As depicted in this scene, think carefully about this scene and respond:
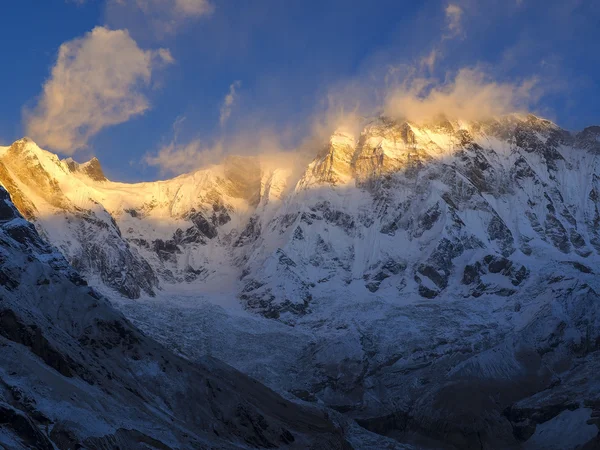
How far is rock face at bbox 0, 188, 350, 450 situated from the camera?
90.8 metres

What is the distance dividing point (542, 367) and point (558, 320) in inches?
604

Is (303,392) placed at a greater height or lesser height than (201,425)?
greater

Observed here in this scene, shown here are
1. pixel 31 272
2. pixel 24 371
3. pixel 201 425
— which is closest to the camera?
pixel 24 371

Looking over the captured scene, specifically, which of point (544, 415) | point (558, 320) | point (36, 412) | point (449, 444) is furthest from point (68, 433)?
point (558, 320)

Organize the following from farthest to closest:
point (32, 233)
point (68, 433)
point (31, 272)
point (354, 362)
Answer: point (354, 362), point (32, 233), point (31, 272), point (68, 433)

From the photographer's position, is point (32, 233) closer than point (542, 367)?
Yes

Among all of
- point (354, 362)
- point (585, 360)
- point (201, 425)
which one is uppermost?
point (585, 360)

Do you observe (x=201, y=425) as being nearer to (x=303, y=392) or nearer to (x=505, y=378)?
(x=303, y=392)

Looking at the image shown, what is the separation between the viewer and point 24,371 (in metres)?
97.4

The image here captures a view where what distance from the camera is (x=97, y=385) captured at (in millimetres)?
111500

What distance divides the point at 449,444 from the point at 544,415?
17.8 m

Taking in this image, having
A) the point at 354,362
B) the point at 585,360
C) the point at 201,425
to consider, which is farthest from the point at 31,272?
the point at 585,360

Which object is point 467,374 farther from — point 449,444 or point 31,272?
point 31,272

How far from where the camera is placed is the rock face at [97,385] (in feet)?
298
